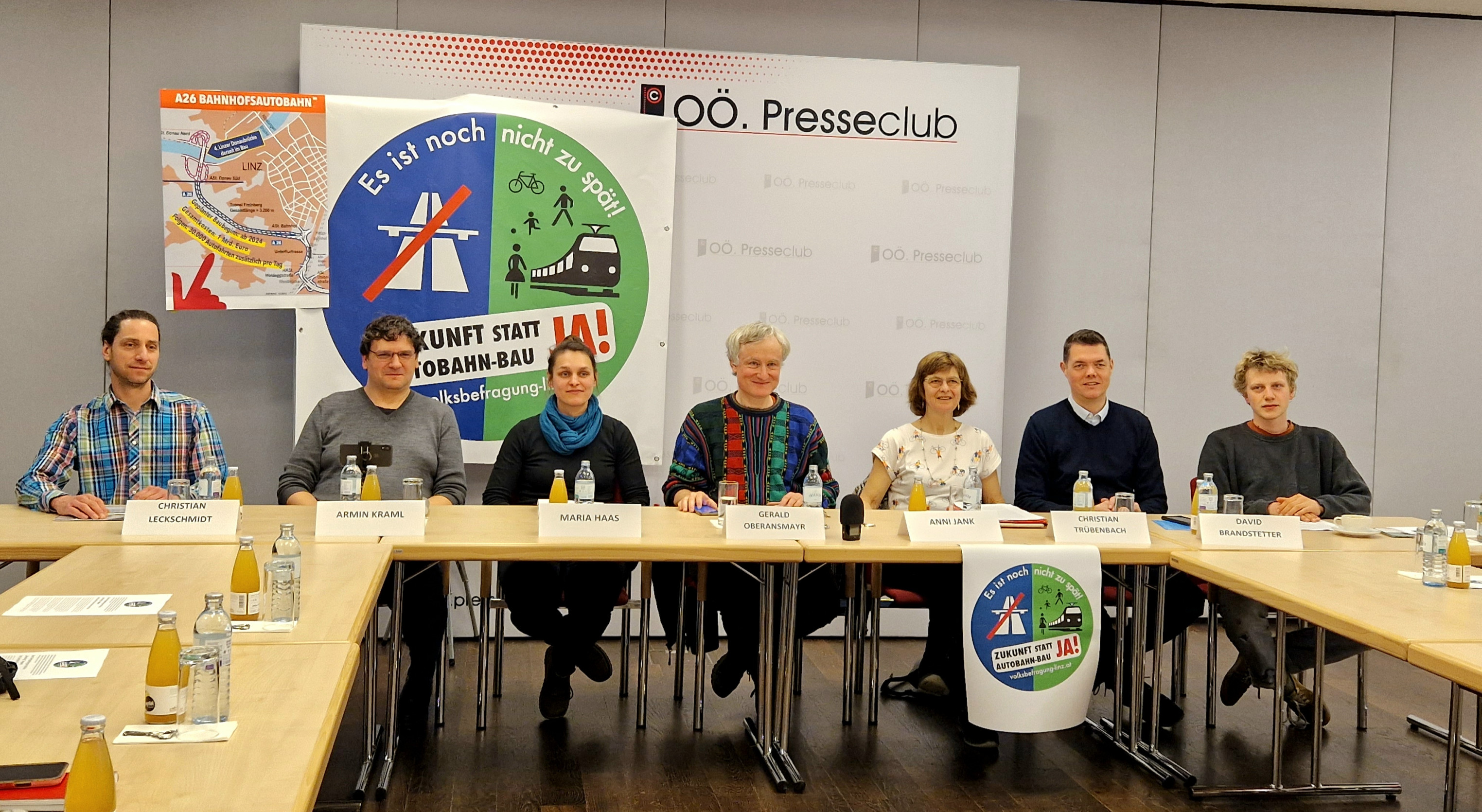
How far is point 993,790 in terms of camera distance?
3.20m

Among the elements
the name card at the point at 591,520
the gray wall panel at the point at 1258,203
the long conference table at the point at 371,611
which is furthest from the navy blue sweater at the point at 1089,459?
the name card at the point at 591,520

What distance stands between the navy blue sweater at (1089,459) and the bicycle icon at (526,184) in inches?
83.6

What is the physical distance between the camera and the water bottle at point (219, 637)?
1.57 m

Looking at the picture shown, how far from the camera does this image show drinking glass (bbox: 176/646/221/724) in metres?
1.54

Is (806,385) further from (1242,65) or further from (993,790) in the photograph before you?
(1242,65)

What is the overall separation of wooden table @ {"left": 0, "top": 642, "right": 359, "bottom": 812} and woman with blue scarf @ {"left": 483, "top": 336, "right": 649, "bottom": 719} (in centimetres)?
172

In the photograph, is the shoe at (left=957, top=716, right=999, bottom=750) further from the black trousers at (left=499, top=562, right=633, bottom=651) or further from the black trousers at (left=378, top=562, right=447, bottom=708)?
the black trousers at (left=378, top=562, right=447, bottom=708)

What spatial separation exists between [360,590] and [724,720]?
1708 mm

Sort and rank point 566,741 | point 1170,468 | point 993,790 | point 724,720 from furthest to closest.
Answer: point 1170,468
point 724,720
point 566,741
point 993,790

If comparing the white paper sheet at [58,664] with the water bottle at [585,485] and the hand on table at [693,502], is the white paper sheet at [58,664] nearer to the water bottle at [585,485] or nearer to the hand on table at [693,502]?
the water bottle at [585,485]

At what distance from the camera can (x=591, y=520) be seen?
3.12 meters

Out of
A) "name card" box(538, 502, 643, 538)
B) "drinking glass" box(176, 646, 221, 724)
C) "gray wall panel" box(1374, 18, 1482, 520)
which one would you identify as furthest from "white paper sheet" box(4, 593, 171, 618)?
"gray wall panel" box(1374, 18, 1482, 520)

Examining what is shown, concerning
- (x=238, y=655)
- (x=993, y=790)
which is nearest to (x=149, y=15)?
(x=238, y=655)

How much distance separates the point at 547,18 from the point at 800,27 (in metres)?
1.06
